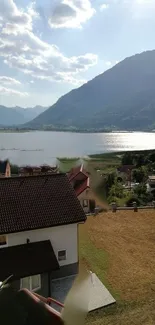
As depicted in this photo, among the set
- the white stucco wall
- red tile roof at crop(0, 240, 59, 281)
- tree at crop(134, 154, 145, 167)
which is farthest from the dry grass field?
tree at crop(134, 154, 145, 167)

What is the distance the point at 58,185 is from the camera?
19844mm

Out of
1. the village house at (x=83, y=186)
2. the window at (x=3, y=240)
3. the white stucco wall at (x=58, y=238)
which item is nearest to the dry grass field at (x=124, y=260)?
the white stucco wall at (x=58, y=238)

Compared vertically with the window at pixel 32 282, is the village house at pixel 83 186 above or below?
above

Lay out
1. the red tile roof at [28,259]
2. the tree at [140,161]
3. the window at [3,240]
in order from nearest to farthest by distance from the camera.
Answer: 1. the red tile roof at [28,259]
2. the window at [3,240]
3. the tree at [140,161]

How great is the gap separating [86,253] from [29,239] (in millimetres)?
4779

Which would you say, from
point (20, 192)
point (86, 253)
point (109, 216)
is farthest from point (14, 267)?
point (109, 216)

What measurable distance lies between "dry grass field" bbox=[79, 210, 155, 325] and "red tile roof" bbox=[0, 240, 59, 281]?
2.05 metres

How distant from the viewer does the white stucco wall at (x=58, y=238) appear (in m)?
16.9

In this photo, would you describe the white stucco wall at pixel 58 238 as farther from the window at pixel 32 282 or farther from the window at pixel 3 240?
the window at pixel 32 282

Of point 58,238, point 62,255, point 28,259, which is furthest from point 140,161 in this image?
point 28,259

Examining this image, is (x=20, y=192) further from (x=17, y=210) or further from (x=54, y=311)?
(x=54, y=311)

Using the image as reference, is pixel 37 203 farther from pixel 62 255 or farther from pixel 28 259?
pixel 28 259

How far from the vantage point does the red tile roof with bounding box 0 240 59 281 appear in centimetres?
1492

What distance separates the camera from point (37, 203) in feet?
60.1
